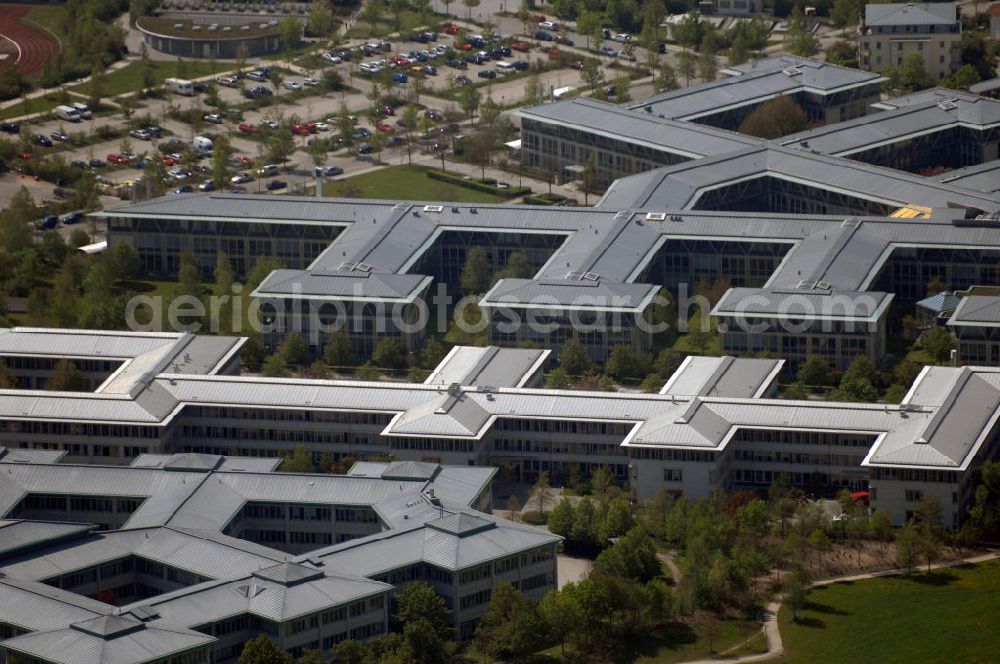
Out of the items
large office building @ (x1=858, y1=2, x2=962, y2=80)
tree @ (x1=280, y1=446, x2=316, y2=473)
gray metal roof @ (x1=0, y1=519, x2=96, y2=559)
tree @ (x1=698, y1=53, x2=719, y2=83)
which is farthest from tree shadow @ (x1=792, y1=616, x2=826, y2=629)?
large office building @ (x1=858, y1=2, x2=962, y2=80)

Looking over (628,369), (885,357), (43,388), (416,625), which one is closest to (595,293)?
(628,369)

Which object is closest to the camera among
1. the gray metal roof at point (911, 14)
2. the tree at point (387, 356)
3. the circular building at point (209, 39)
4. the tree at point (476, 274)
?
the tree at point (387, 356)

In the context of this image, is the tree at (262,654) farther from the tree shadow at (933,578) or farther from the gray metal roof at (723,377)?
the gray metal roof at (723,377)

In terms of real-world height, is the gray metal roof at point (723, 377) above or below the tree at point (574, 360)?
above

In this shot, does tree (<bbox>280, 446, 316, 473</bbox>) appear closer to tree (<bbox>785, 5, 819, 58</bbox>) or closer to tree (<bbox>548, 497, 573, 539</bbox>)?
tree (<bbox>548, 497, 573, 539</bbox>)

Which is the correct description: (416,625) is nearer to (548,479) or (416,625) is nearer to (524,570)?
(524,570)

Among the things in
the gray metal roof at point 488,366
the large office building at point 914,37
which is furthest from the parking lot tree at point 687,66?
→ the gray metal roof at point 488,366

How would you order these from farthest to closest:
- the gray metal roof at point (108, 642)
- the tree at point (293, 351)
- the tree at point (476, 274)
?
the tree at point (476, 274), the tree at point (293, 351), the gray metal roof at point (108, 642)
